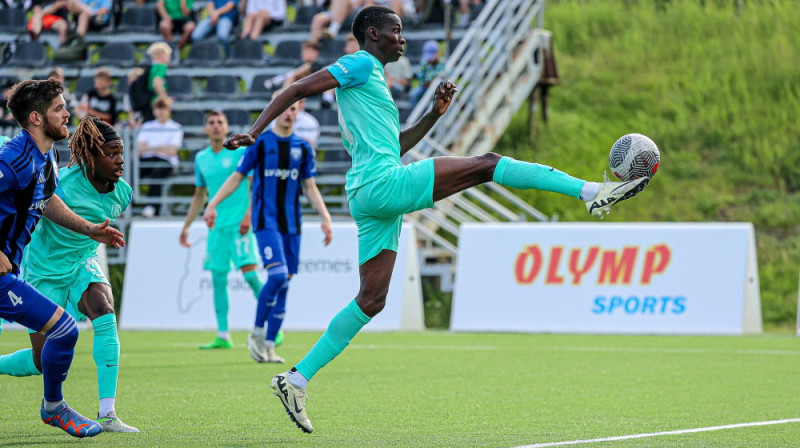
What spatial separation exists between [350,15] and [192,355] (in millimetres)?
10757

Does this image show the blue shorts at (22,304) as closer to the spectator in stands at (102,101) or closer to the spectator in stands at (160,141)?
the spectator in stands at (160,141)

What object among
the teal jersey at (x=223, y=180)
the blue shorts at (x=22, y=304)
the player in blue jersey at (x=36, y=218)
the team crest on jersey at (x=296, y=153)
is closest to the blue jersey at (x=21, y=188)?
the player in blue jersey at (x=36, y=218)

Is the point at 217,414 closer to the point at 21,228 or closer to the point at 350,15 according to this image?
the point at 21,228

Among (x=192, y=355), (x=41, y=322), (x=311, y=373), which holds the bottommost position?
(x=192, y=355)

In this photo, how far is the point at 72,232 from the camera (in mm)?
6852

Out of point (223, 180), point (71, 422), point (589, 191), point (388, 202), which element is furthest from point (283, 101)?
point (223, 180)

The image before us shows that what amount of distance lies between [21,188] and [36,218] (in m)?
0.29

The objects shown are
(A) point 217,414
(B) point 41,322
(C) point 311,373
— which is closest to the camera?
(B) point 41,322

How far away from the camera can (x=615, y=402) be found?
757 cm

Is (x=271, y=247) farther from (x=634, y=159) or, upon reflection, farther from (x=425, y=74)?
(x=425, y=74)

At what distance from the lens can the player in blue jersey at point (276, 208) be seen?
1081 centimetres

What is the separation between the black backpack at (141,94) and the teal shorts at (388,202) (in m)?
13.8

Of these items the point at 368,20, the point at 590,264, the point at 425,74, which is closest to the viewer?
the point at 368,20

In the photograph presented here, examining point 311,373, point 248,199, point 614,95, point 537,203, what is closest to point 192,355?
point 248,199
